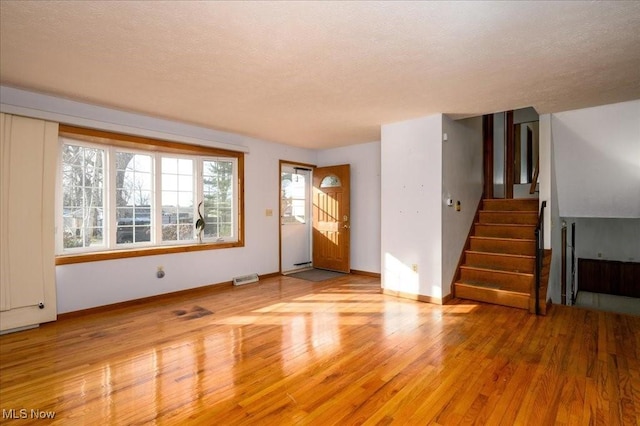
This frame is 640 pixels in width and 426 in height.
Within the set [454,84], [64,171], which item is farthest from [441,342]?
[64,171]

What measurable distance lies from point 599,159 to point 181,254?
587 cm

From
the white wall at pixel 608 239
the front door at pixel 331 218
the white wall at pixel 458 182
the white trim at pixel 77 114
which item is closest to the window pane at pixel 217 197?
the white trim at pixel 77 114

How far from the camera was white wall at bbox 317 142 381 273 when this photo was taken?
19.2 feet

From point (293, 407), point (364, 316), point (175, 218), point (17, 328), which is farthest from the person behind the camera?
point (175, 218)

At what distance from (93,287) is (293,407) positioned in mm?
3155

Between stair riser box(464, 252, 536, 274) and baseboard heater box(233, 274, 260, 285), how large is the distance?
3.41 m

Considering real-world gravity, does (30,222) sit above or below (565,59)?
below

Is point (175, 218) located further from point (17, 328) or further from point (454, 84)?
point (454, 84)

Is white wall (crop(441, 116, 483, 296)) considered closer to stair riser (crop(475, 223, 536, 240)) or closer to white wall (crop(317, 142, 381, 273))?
stair riser (crop(475, 223, 536, 240))

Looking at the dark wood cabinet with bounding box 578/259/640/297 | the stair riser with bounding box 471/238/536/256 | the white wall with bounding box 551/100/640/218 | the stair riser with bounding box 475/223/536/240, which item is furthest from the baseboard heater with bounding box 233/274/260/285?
the dark wood cabinet with bounding box 578/259/640/297

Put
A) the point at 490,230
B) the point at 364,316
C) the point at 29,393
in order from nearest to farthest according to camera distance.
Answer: the point at 29,393
the point at 364,316
the point at 490,230

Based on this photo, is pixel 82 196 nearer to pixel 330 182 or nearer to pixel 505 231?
pixel 330 182

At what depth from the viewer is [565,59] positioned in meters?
Answer: 2.59

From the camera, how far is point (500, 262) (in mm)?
4598
